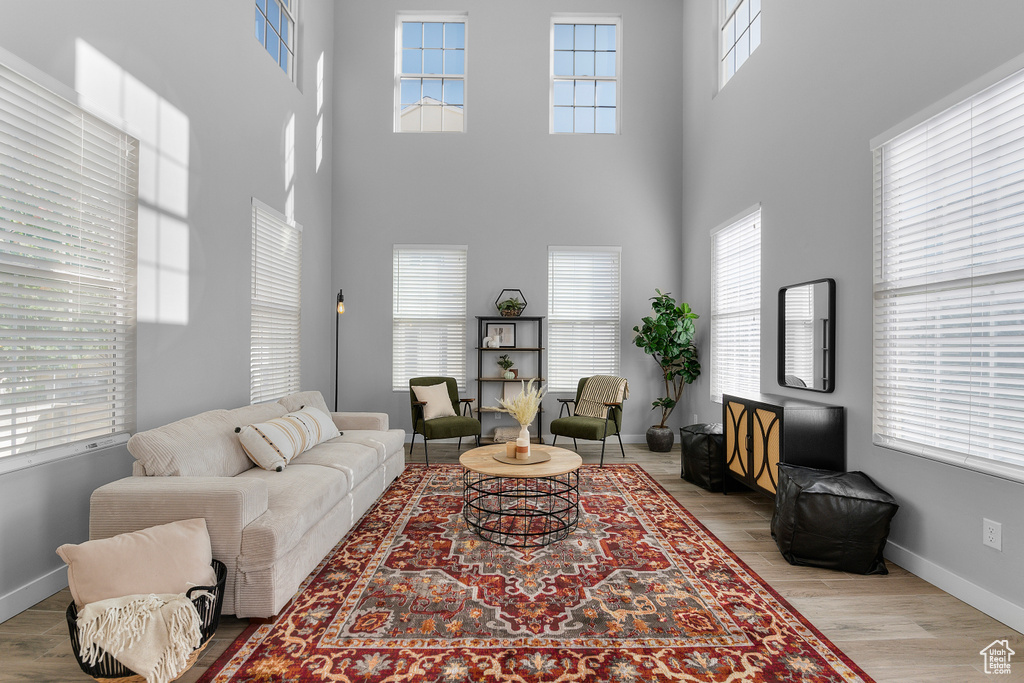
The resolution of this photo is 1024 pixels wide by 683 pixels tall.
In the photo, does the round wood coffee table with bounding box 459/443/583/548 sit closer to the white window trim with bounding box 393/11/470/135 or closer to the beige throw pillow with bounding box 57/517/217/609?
the beige throw pillow with bounding box 57/517/217/609

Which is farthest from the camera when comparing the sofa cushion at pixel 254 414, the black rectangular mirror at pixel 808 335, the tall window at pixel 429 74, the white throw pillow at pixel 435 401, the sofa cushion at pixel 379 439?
the tall window at pixel 429 74

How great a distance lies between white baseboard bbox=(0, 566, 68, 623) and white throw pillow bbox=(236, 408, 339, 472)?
1012 mm

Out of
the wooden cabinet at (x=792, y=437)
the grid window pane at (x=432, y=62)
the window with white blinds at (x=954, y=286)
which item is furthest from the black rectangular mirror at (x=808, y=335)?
the grid window pane at (x=432, y=62)

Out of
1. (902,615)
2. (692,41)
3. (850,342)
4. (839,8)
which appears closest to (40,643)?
(902,615)

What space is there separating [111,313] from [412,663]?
2498 mm

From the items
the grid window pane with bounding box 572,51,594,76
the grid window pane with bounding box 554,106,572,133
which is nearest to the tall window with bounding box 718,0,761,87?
the grid window pane with bounding box 572,51,594,76

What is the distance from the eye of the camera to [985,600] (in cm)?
231

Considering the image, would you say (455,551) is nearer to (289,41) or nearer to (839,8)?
(839,8)

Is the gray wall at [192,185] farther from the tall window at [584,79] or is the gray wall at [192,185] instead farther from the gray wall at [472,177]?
the tall window at [584,79]

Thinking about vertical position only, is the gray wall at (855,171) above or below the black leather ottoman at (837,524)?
above

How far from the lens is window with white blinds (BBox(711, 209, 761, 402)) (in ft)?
15.0

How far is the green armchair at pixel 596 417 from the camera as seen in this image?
5117 mm

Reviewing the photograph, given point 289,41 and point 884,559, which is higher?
point 289,41

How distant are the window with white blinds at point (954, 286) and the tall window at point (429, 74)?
4.78 metres
